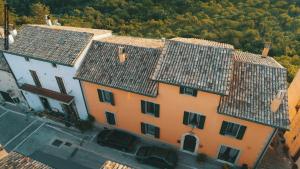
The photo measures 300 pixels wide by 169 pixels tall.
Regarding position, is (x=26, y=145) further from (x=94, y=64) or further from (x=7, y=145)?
(x=94, y=64)

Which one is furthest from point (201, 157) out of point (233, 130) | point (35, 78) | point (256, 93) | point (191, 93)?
point (35, 78)

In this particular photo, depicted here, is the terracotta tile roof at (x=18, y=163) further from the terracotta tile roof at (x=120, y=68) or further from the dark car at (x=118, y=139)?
the dark car at (x=118, y=139)

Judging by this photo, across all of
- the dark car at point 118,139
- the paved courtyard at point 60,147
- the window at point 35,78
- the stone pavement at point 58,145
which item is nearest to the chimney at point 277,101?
the paved courtyard at point 60,147

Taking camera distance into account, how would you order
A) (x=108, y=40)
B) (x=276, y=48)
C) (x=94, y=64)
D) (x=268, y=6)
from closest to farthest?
1. (x=94, y=64)
2. (x=108, y=40)
3. (x=276, y=48)
4. (x=268, y=6)

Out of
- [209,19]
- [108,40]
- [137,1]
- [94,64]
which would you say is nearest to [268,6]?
[209,19]

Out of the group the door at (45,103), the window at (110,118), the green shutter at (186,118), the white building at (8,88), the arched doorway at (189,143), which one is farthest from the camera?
the door at (45,103)
